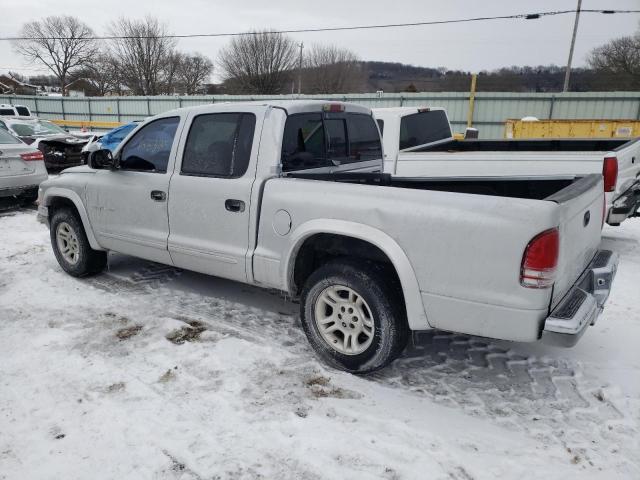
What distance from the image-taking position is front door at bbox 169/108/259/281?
369 cm

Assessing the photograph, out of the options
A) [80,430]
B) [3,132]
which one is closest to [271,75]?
[3,132]

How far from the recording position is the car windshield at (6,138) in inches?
339

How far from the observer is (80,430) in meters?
2.73

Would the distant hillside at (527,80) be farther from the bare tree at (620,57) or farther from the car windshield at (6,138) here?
the car windshield at (6,138)

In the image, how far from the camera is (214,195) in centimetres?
381

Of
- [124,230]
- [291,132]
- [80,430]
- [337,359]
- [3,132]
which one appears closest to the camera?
[80,430]

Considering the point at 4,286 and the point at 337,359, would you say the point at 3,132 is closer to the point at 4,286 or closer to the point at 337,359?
the point at 4,286

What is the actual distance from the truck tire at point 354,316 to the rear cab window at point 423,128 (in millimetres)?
4503

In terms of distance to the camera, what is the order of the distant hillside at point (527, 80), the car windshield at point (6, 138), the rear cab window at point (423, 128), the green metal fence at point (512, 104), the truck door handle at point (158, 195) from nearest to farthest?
the truck door handle at point (158, 195), the rear cab window at point (423, 128), the car windshield at point (6, 138), the green metal fence at point (512, 104), the distant hillside at point (527, 80)

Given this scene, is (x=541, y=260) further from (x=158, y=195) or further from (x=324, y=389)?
(x=158, y=195)

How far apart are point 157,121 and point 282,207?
5.89ft

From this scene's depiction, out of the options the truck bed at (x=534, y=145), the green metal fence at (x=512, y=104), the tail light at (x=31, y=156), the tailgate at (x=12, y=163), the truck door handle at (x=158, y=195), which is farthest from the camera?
the green metal fence at (x=512, y=104)

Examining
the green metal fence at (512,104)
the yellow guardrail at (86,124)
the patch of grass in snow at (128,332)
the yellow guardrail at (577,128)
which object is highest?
the green metal fence at (512,104)

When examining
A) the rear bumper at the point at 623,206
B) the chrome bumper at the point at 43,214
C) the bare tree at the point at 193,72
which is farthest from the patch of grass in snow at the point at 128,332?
the bare tree at the point at 193,72
